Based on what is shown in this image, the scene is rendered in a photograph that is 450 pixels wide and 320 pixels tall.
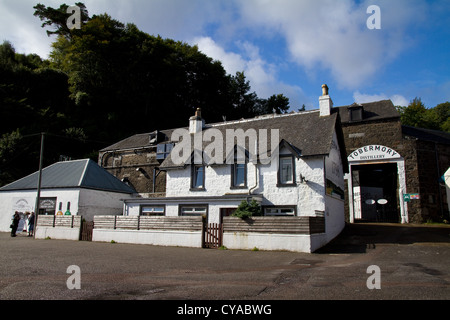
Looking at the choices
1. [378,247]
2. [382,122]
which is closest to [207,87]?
[382,122]

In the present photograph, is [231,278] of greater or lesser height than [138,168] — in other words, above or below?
below

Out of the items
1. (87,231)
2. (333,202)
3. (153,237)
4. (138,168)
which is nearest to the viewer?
(153,237)

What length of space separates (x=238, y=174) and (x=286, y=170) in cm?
328

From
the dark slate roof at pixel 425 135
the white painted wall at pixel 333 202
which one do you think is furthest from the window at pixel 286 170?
the dark slate roof at pixel 425 135

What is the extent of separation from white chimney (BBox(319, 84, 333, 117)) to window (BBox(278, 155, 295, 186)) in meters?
4.82

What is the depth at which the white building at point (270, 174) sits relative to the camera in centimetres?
1900

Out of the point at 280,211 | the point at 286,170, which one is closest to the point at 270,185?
the point at 286,170

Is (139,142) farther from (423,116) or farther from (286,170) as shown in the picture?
(423,116)

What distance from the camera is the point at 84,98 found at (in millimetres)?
47938

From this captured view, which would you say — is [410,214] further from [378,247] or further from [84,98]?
[84,98]

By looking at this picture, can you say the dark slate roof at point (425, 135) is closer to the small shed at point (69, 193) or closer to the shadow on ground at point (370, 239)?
the shadow on ground at point (370, 239)

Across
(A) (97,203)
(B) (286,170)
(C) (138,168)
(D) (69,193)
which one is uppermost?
(C) (138,168)

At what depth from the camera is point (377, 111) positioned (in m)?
30.7

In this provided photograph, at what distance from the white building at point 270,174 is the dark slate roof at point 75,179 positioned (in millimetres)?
5685
